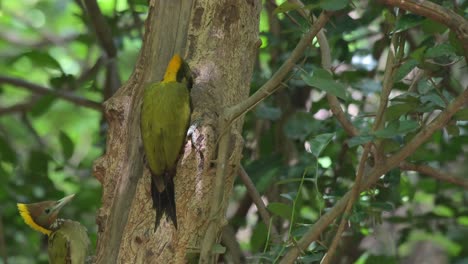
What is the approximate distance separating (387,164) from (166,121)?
0.65 m

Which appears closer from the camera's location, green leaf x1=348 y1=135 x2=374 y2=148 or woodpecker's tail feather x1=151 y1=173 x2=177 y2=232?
woodpecker's tail feather x1=151 y1=173 x2=177 y2=232

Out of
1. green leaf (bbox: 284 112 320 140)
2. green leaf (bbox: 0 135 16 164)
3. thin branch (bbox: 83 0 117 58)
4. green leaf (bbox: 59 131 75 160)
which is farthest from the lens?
green leaf (bbox: 0 135 16 164)

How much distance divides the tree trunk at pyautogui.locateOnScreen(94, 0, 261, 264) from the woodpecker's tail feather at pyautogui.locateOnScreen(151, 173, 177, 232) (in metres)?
0.03

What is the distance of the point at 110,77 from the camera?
14.0 ft

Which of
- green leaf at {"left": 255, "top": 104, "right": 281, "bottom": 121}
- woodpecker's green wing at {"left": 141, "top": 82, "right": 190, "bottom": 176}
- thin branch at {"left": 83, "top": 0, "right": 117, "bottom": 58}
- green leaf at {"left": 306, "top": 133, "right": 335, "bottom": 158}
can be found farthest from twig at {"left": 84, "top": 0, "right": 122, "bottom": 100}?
green leaf at {"left": 306, "top": 133, "right": 335, "bottom": 158}

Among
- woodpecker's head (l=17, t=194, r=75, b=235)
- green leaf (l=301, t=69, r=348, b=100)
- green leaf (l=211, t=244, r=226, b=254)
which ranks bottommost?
woodpecker's head (l=17, t=194, r=75, b=235)

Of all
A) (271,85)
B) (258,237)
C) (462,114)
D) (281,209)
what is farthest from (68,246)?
(462,114)

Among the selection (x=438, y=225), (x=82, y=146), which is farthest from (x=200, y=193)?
(x=82, y=146)

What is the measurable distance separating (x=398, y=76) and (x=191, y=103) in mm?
632

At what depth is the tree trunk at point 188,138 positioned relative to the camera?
234 cm

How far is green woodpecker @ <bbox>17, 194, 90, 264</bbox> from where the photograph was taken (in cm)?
336

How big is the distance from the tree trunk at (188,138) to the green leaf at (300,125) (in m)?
1.15

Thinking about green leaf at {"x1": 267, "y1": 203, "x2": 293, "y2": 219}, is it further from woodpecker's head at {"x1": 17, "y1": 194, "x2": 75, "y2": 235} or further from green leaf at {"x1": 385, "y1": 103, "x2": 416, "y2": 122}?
woodpecker's head at {"x1": 17, "y1": 194, "x2": 75, "y2": 235}

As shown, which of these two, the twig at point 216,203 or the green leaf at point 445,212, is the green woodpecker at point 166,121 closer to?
the twig at point 216,203
